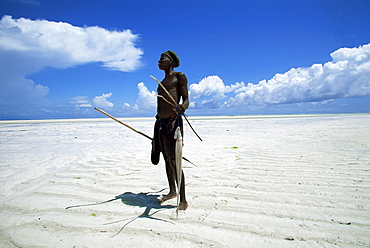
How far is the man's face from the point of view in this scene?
2.98 meters

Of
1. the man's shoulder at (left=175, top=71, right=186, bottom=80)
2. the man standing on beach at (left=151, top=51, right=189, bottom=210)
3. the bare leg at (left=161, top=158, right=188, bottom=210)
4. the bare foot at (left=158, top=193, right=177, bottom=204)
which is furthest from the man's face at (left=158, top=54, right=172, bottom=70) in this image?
the bare foot at (left=158, top=193, right=177, bottom=204)

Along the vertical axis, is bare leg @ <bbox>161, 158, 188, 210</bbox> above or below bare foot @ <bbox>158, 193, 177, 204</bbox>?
above

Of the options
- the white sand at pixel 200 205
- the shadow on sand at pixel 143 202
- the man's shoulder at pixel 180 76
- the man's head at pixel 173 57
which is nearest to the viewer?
the white sand at pixel 200 205

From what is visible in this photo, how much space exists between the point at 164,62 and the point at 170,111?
0.70 meters

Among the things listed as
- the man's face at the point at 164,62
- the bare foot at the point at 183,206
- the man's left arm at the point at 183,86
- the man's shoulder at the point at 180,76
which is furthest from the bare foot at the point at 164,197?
the man's face at the point at 164,62

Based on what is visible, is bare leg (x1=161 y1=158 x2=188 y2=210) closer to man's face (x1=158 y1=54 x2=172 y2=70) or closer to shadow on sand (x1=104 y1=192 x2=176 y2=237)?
shadow on sand (x1=104 y1=192 x2=176 y2=237)

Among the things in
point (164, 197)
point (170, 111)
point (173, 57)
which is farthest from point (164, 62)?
point (164, 197)

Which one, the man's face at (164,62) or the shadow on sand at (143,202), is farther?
the man's face at (164,62)

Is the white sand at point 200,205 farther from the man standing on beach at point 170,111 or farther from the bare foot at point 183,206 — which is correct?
the man standing on beach at point 170,111

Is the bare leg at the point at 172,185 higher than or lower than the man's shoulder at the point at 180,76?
lower

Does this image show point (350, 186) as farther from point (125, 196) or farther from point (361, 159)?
point (125, 196)

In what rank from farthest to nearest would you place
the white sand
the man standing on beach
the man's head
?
the man's head
the man standing on beach
the white sand

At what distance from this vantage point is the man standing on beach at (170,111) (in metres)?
2.83

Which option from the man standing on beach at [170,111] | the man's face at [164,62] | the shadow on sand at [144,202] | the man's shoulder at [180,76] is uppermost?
the man's face at [164,62]
